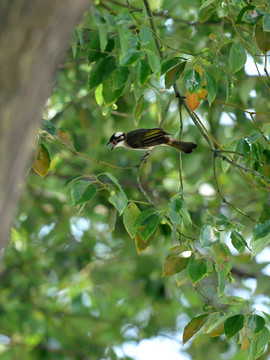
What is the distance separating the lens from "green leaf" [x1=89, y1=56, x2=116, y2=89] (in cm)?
296

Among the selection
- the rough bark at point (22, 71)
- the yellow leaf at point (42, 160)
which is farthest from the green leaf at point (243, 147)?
the rough bark at point (22, 71)

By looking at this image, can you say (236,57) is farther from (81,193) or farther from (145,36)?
(81,193)

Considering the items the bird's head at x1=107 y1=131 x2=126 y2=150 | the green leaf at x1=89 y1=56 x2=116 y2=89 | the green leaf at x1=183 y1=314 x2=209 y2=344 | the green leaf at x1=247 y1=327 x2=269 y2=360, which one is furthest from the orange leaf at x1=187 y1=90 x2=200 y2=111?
the bird's head at x1=107 y1=131 x2=126 y2=150

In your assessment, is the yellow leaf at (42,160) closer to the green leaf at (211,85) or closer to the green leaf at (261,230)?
the green leaf at (211,85)

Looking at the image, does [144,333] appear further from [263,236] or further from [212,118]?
[263,236]

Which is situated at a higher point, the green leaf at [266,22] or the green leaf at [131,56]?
the green leaf at [131,56]

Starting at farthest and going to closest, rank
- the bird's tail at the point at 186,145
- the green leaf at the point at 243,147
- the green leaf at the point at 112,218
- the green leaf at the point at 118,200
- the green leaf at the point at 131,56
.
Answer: the bird's tail at the point at 186,145 → the green leaf at the point at 243,147 → the green leaf at the point at 112,218 → the green leaf at the point at 118,200 → the green leaf at the point at 131,56

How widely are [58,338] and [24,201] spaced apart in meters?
1.70

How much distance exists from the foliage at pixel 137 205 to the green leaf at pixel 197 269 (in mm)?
25

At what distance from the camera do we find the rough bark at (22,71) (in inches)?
54.4

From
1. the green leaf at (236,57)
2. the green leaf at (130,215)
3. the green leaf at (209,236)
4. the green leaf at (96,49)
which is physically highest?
the green leaf at (96,49)

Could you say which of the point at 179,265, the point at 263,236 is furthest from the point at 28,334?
the point at 263,236

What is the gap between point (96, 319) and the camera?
8.05 meters

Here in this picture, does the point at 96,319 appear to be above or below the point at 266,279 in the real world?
below
